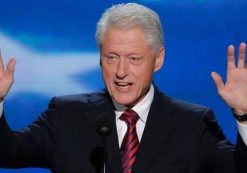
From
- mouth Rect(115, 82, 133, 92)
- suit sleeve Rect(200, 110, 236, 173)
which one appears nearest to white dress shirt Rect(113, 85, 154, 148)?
mouth Rect(115, 82, 133, 92)

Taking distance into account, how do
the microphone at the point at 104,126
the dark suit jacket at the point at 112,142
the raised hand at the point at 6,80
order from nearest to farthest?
A: the microphone at the point at 104,126, the raised hand at the point at 6,80, the dark suit jacket at the point at 112,142

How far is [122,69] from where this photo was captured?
6.05ft

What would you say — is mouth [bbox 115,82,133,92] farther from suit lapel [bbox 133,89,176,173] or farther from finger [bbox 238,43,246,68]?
finger [bbox 238,43,246,68]

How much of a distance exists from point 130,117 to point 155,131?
10 centimetres

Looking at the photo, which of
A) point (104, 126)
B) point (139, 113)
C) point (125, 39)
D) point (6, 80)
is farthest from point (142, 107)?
point (6, 80)

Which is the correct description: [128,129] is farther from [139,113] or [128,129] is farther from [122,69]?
[122,69]

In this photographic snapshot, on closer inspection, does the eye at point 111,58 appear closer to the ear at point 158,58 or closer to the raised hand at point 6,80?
the ear at point 158,58

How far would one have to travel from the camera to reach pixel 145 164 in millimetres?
1831

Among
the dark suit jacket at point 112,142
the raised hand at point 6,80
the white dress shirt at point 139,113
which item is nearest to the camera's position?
the raised hand at point 6,80

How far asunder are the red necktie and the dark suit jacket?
0.02 meters

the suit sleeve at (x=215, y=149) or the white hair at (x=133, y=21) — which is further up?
the white hair at (x=133, y=21)

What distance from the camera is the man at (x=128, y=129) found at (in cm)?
184

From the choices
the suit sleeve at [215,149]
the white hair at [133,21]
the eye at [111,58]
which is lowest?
the suit sleeve at [215,149]

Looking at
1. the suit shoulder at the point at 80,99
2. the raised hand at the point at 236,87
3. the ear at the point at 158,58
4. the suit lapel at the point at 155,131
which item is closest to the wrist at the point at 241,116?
the raised hand at the point at 236,87
